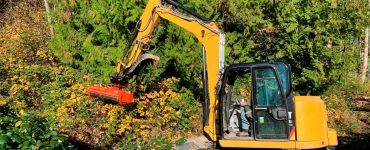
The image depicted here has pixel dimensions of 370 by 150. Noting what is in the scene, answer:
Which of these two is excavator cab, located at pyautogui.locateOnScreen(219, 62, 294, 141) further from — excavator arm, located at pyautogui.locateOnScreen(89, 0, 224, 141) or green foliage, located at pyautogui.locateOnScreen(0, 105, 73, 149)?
green foliage, located at pyautogui.locateOnScreen(0, 105, 73, 149)

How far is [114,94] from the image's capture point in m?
10.1

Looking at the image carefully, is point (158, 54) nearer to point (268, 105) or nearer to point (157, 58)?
point (157, 58)

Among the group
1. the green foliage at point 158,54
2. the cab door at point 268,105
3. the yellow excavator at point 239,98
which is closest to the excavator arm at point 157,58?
the yellow excavator at point 239,98

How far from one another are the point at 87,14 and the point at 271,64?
803 centimetres

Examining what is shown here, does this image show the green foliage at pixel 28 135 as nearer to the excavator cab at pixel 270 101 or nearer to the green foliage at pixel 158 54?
the excavator cab at pixel 270 101

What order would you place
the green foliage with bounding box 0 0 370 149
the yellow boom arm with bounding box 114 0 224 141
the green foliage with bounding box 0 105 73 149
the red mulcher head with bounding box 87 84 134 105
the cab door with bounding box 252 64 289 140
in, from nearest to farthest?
the green foliage with bounding box 0 105 73 149 → the cab door with bounding box 252 64 289 140 → the yellow boom arm with bounding box 114 0 224 141 → the red mulcher head with bounding box 87 84 134 105 → the green foliage with bounding box 0 0 370 149

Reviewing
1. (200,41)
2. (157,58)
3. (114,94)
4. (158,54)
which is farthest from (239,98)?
(158,54)

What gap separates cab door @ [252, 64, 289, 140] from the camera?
328 inches

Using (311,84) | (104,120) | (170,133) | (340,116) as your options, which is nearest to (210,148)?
(170,133)

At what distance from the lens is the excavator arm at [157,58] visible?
969cm

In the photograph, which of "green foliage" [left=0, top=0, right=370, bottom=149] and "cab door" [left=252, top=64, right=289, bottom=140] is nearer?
"cab door" [left=252, top=64, right=289, bottom=140]

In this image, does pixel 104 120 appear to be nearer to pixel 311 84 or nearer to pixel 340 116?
pixel 311 84

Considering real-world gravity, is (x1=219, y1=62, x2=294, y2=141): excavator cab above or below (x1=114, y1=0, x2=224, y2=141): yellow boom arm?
below

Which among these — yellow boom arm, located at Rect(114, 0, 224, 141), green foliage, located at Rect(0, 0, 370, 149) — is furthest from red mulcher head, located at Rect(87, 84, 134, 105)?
green foliage, located at Rect(0, 0, 370, 149)
